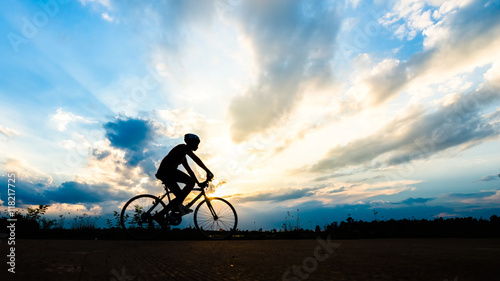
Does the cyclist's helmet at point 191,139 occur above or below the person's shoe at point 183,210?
above

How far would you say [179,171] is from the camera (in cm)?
703

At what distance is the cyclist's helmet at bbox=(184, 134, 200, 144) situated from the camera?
22.8 ft

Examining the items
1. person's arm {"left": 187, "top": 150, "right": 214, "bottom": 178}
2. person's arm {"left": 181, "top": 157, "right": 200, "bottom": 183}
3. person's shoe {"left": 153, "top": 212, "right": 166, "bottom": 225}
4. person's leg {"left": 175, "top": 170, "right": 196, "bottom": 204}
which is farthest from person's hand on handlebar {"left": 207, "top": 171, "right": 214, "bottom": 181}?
person's shoe {"left": 153, "top": 212, "right": 166, "bottom": 225}

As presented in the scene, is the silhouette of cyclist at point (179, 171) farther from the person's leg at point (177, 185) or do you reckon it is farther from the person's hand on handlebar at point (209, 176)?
the person's hand on handlebar at point (209, 176)

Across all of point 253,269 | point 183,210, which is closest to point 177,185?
point 183,210

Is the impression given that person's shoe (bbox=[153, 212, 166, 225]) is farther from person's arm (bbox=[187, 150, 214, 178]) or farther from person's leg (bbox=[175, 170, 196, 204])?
person's arm (bbox=[187, 150, 214, 178])

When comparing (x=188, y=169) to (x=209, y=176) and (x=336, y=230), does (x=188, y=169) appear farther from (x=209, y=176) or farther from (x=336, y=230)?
(x=336, y=230)

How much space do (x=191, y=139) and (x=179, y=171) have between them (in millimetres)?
869

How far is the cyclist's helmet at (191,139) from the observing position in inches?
273

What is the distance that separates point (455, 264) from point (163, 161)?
5883 mm

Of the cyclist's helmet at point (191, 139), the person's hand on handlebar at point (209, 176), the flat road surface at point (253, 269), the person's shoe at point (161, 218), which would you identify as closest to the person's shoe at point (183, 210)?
the person's shoe at point (161, 218)

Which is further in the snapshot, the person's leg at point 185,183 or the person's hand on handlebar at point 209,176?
the person's hand on handlebar at point 209,176

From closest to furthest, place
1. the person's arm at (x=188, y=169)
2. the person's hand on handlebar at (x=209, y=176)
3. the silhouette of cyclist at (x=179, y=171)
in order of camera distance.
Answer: the silhouette of cyclist at (x=179, y=171) < the person's arm at (x=188, y=169) < the person's hand on handlebar at (x=209, y=176)

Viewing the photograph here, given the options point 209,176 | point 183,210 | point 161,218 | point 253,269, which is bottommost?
point 253,269
